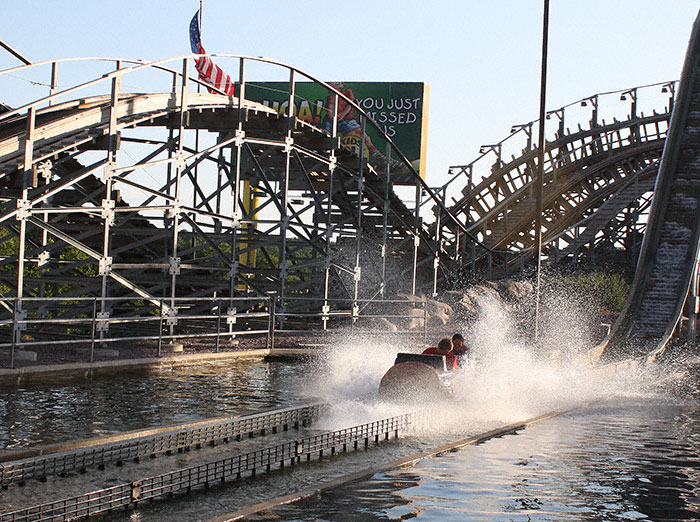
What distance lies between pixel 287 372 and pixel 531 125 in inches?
1605

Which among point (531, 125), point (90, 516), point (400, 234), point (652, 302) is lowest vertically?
point (90, 516)

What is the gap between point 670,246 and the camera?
33688 millimetres

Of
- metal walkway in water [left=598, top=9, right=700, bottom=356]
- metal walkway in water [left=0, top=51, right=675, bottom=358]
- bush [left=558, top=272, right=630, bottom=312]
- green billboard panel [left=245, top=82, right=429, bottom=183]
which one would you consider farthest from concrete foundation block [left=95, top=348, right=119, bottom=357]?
green billboard panel [left=245, top=82, right=429, bottom=183]

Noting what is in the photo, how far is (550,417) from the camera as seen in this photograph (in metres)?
14.9

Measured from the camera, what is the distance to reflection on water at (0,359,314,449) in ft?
38.5

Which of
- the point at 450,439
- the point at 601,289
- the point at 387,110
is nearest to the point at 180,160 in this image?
the point at 450,439

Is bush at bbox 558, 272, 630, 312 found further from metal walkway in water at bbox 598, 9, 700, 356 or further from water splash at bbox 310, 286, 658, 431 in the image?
water splash at bbox 310, 286, 658, 431

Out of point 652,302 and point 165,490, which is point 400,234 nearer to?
point 652,302

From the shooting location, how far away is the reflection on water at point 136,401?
1173cm

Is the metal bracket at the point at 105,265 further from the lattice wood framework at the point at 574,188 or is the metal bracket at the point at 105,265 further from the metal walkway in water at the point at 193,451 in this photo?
the lattice wood framework at the point at 574,188

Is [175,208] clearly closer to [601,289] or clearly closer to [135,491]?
[135,491]

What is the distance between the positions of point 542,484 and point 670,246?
1012 inches

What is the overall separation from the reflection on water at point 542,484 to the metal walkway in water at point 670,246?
45.5 feet

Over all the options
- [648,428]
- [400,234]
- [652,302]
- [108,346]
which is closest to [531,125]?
[400,234]
